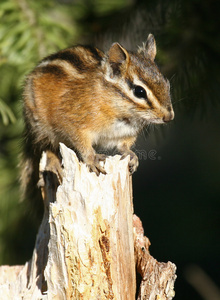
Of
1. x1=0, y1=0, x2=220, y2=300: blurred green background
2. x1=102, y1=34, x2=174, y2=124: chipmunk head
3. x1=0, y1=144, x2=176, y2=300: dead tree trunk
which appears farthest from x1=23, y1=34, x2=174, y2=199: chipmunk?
x1=0, y1=144, x2=176, y2=300: dead tree trunk

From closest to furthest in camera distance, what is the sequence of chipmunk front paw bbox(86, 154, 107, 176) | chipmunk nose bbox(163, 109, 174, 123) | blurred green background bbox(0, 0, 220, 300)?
chipmunk nose bbox(163, 109, 174, 123) < chipmunk front paw bbox(86, 154, 107, 176) < blurred green background bbox(0, 0, 220, 300)

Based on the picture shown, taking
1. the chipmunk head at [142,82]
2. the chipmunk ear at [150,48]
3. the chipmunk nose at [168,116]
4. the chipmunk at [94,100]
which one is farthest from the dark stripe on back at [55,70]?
the chipmunk nose at [168,116]

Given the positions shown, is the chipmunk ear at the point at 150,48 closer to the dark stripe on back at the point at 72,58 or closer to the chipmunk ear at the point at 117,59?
the chipmunk ear at the point at 117,59

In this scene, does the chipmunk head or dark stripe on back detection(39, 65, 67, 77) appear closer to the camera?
the chipmunk head

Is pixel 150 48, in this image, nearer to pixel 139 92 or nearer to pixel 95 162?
pixel 139 92

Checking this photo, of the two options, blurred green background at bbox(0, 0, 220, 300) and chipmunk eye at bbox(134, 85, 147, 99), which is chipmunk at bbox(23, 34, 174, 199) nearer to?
chipmunk eye at bbox(134, 85, 147, 99)

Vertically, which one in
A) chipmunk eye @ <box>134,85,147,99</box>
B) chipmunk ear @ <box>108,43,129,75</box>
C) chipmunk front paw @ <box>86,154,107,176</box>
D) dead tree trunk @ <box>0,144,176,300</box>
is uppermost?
chipmunk ear @ <box>108,43,129,75</box>

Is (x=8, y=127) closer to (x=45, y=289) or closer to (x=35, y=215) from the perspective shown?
(x=35, y=215)
